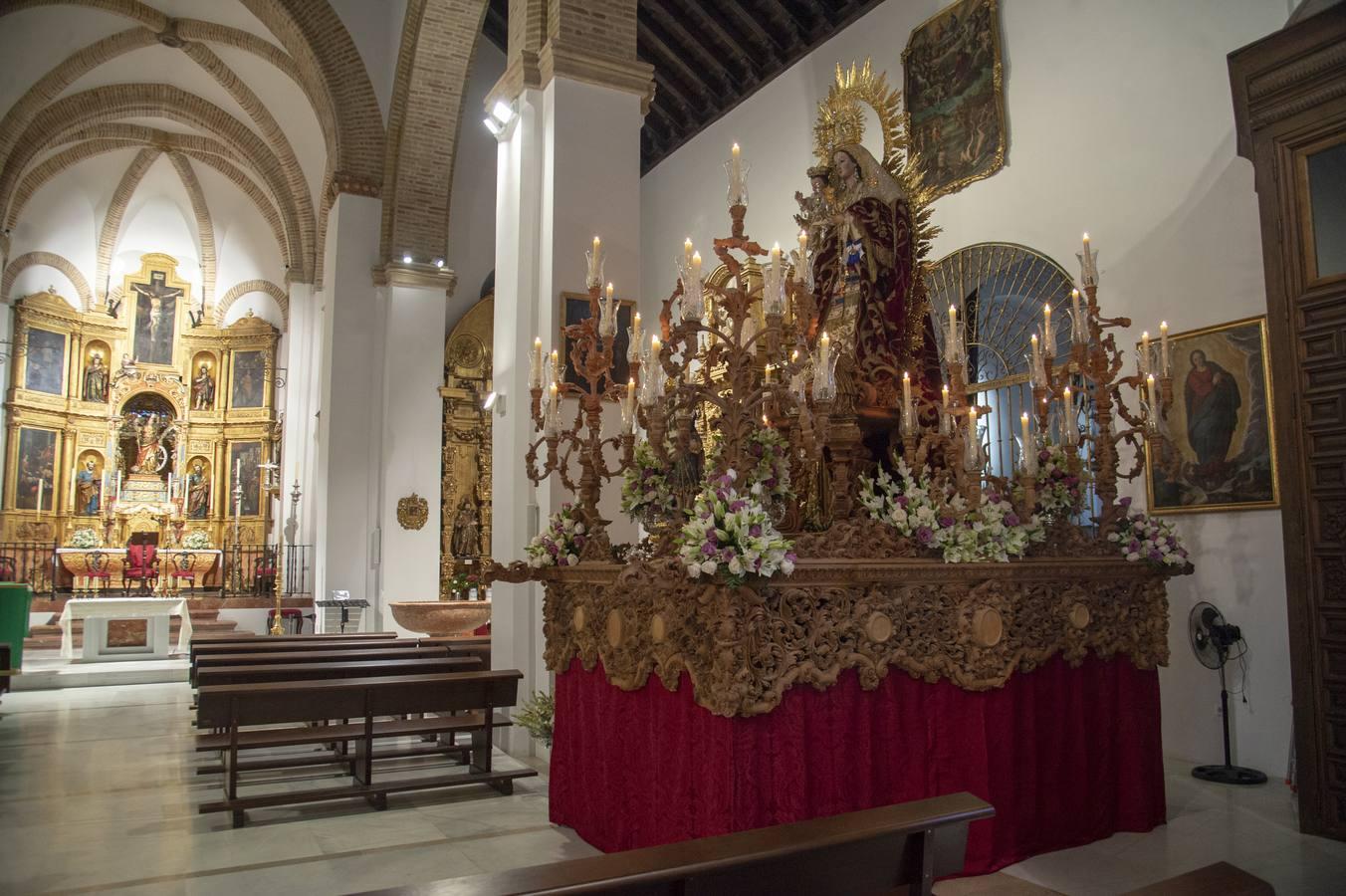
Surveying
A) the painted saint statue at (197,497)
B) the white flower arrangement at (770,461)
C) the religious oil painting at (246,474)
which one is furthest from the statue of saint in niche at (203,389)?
the white flower arrangement at (770,461)

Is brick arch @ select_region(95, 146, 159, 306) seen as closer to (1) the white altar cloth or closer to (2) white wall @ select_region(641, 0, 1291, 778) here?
(1) the white altar cloth

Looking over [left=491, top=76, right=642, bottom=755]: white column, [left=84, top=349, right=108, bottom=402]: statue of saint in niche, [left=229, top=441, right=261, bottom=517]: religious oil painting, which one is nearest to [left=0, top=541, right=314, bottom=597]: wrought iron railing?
[left=229, top=441, right=261, bottom=517]: religious oil painting

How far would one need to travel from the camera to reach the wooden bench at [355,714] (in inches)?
198

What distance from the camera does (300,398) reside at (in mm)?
18062

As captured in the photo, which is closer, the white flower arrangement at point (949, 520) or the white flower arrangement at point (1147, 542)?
the white flower arrangement at point (949, 520)

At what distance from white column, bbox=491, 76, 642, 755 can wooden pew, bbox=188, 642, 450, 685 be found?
62 cm

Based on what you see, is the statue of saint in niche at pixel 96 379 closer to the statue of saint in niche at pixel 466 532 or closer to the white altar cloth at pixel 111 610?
the white altar cloth at pixel 111 610

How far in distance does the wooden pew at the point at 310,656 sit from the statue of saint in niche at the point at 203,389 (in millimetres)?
16617

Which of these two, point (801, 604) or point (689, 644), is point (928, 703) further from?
point (689, 644)

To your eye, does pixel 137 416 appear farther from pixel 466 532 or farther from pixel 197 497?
pixel 466 532

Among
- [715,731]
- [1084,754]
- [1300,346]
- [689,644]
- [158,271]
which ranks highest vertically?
[158,271]

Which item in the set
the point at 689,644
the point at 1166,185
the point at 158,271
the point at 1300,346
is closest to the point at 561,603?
the point at 689,644

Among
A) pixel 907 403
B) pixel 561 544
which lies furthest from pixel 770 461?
pixel 561 544

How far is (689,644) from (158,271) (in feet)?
71.9
